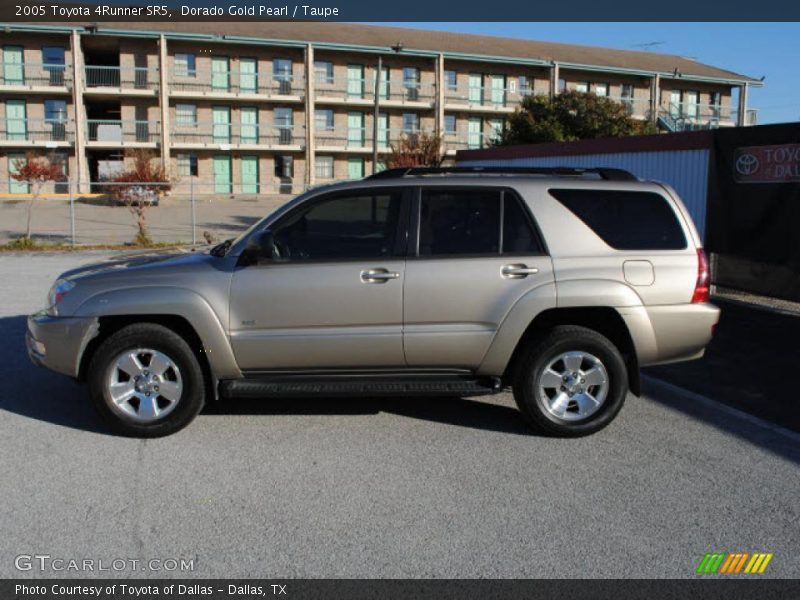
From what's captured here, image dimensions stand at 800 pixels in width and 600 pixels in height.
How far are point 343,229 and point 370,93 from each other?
46.5m

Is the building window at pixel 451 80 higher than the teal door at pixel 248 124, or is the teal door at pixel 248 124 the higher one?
the building window at pixel 451 80

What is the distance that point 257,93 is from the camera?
48156 mm

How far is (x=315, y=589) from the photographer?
3.51 meters

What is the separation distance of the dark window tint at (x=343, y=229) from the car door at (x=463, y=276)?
0.21m

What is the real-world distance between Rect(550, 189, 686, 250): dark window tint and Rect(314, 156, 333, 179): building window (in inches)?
1794

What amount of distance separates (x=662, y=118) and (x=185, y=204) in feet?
104

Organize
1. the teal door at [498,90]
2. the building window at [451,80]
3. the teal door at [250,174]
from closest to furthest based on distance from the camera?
the teal door at [250,174], the building window at [451,80], the teal door at [498,90]

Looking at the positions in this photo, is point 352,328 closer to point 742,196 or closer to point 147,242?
point 742,196

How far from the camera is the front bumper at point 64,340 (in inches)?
216

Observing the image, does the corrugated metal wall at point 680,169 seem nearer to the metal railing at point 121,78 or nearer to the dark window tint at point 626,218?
the dark window tint at point 626,218

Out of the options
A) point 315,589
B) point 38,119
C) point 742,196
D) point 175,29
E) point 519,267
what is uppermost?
point 175,29

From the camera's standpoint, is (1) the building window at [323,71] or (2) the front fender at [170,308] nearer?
(2) the front fender at [170,308]

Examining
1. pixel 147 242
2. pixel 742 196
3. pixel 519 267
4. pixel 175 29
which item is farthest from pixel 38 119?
pixel 519 267

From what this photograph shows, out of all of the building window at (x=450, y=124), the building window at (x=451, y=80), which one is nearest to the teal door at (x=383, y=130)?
the building window at (x=450, y=124)
